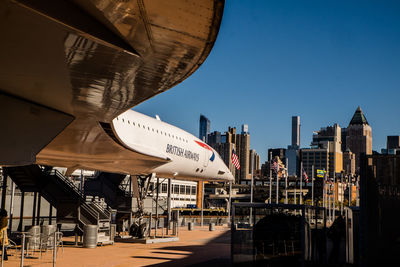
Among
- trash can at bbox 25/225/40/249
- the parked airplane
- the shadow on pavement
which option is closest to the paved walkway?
the shadow on pavement

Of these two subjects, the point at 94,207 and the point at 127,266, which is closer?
the point at 127,266

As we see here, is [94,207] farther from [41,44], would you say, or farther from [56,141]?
[41,44]

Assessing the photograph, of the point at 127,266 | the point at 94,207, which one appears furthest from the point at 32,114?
the point at 94,207

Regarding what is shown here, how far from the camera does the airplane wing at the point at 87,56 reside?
5207mm

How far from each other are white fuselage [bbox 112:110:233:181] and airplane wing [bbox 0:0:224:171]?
5.84m

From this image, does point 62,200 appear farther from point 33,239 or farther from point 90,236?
point 33,239

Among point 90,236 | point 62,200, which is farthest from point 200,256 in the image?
point 62,200

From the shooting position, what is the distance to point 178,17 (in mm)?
5445

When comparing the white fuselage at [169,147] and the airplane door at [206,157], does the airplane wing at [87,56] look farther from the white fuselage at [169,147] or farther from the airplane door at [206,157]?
the airplane door at [206,157]

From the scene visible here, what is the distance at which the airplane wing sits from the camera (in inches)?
205

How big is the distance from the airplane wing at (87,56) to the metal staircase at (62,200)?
1109cm

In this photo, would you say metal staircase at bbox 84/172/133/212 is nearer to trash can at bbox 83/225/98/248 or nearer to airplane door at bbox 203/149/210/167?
airplane door at bbox 203/149/210/167

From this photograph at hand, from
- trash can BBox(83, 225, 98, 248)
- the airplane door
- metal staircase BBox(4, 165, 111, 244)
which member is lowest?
trash can BBox(83, 225, 98, 248)

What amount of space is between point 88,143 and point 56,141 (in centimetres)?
97
